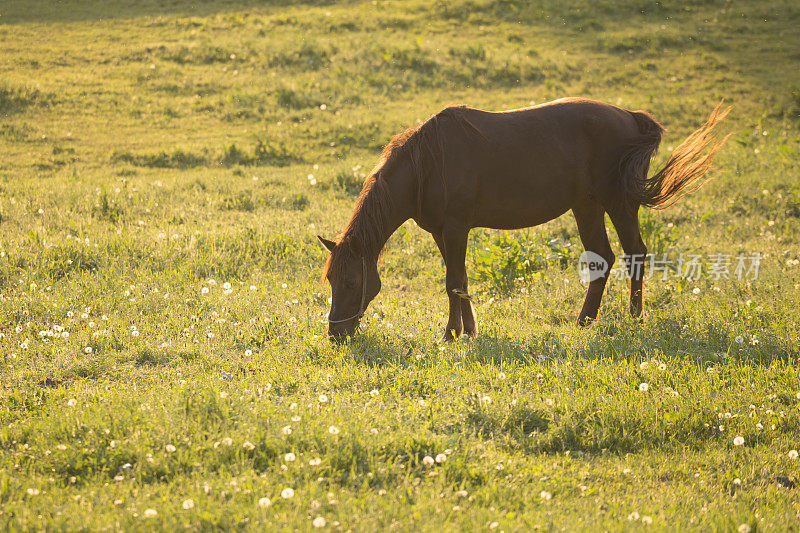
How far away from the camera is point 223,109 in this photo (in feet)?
48.2

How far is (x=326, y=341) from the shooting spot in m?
5.92

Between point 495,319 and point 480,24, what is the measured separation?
1547cm

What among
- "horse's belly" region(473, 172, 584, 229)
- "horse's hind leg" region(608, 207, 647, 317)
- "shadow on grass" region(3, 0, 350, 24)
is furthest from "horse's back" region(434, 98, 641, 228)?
"shadow on grass" region(3, 0, 350, 24)

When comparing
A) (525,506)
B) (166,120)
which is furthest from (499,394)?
(166,120)

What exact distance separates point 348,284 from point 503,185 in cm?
175

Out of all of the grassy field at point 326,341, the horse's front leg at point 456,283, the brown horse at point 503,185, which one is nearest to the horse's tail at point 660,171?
the brown horse at point 503,185

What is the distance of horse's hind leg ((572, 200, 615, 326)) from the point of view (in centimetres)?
680

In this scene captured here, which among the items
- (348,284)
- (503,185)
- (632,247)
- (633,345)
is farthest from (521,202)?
(348,284)

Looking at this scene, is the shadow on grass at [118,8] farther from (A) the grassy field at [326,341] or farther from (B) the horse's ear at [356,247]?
(B) the horse's ear at [356,247]

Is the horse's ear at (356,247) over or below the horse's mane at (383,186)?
below

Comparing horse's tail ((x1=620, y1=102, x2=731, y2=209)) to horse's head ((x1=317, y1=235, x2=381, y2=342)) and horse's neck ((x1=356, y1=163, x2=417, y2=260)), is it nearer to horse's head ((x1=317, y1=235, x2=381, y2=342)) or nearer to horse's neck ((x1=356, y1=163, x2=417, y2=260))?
horse's neck ((x1=356, y1=163, x2=417, y2=260))

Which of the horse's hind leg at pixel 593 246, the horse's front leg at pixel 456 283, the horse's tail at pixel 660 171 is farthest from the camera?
the horse's hind leg at pixel 593 246

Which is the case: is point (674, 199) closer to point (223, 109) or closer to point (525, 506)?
point (525, 506)

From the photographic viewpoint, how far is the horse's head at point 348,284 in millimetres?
5742
